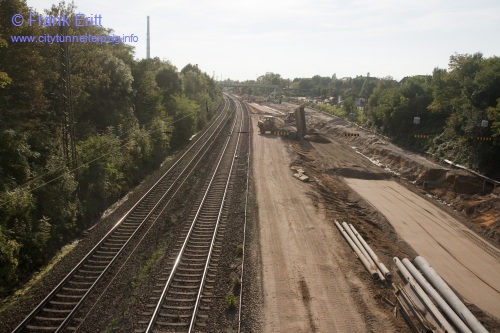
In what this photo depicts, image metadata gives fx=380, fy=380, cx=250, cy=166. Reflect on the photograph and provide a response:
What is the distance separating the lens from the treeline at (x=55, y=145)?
14.8m

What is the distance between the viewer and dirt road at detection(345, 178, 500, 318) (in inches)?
650

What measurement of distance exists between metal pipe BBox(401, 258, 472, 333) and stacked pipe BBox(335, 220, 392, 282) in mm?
1056

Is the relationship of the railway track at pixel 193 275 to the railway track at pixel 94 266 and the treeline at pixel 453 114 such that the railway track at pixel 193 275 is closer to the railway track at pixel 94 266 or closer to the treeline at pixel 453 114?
the railway track at pixel 94 266

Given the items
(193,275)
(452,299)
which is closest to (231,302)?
(193,275)

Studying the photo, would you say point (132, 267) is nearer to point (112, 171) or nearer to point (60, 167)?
point (60, 167)

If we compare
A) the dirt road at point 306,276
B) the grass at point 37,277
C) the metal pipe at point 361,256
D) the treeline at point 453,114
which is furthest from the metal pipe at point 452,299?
the treeline at point 453,114

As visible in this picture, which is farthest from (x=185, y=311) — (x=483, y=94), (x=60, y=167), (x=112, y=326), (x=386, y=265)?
(x=483, y=94)

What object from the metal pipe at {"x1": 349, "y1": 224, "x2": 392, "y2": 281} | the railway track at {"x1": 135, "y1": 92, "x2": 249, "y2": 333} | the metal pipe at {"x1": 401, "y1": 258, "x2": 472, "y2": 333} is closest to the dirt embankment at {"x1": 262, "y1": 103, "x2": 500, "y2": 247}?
the metal pipe at {"x1": 349, "y1": 224, "x2": 392, "y2": 281}

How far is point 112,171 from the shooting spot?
2295 cm

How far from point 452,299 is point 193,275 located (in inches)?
360

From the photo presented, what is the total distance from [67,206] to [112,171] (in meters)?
5.05

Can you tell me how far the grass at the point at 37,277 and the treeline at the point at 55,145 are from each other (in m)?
0.29

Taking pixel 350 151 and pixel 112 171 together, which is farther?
pixel 350 151

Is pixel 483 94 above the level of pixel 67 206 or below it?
above
